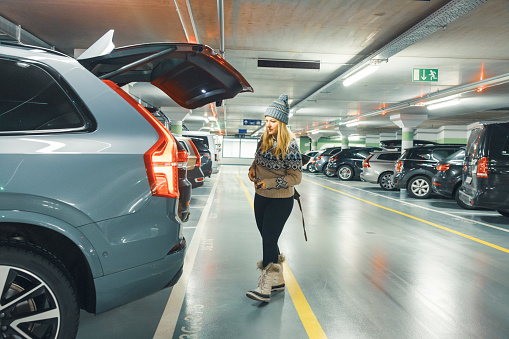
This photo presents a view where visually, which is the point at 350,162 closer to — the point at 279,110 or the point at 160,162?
the point at 279,110

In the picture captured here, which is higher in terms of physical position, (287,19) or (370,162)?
(287,19)

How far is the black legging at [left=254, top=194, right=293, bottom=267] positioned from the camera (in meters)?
3.86

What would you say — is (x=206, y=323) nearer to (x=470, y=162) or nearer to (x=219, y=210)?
(x=219, y=210)

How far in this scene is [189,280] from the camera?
4.52 m

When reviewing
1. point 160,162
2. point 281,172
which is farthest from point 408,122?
point 160,162

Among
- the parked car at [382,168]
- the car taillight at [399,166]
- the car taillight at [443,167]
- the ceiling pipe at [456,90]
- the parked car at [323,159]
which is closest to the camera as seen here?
the car taillight at [443,167]

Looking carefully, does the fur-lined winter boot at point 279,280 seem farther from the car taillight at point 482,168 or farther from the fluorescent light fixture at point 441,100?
the fluorescent light fixture at point 441,100

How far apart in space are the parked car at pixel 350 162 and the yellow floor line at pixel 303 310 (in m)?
18.5

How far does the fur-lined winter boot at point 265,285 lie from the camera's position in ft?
12.7

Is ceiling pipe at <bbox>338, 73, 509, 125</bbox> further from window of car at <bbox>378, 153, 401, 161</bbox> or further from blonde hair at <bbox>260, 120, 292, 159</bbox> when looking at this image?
blonde hair at <bbox>260, 120, 292, 159</bbox>

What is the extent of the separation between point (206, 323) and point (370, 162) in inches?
594

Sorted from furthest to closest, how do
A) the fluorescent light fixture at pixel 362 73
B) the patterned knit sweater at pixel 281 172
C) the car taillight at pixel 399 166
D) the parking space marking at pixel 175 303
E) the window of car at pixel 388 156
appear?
1. the window of car at pixel 388 156
2. the car taillight at pixel 399 166
3. the fluorescent light fixture at pixel 362 73
4. the patterned knit sweater at pixel 281 172
5. the parking space marking at pixel 175 303

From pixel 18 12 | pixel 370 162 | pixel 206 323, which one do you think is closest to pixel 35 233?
pixel 206 323

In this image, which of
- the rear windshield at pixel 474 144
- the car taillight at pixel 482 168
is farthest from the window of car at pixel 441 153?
the car taillight at pixel 482 168
